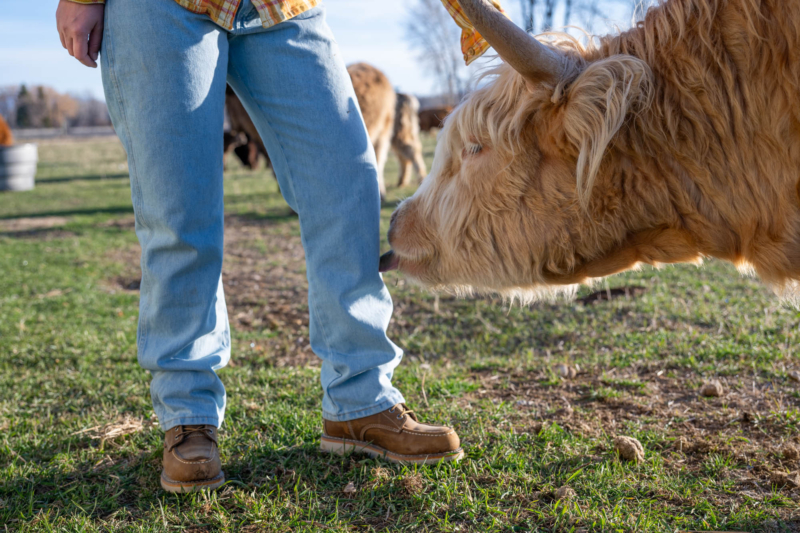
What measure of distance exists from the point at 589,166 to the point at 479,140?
41 centimetres

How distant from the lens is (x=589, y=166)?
1.69m

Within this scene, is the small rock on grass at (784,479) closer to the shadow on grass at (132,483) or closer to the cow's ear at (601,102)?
the cow's ear at (601,102)

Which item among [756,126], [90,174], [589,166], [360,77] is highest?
[360,77]

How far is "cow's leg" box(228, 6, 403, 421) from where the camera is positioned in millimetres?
2080

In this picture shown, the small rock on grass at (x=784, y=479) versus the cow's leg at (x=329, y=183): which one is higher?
the cow's leg at (x=329, y=183)

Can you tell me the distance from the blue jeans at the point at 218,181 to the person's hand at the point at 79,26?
2.0 inches

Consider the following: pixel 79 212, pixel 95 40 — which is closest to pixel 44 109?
pixel 79 212

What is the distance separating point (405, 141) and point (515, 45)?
434 inches

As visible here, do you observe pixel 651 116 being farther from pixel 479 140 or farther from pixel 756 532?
pixel 756 532

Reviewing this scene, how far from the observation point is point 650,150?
167 cm

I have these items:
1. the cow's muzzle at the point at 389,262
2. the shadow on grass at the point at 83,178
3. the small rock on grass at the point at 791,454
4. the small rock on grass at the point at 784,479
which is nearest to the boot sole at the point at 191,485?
the cow's muzzle at the point at 389,262

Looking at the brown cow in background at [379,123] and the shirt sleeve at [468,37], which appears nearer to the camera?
the shirt sleeve at [468,37]

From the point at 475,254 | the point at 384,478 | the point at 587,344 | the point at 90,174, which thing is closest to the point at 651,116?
the point at 475,254

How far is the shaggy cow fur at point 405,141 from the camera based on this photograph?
12430mm
